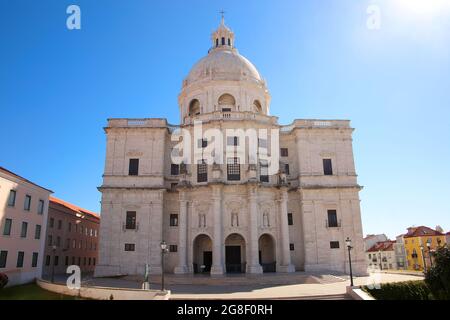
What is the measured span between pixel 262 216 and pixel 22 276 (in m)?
24.7

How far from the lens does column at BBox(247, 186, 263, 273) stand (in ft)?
119

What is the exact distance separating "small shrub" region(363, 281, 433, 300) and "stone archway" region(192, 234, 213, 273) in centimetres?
2247

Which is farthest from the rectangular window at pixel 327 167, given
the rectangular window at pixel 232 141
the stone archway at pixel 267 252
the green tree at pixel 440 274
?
the green tree at pixel 440 274

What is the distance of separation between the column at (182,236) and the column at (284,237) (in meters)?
10.6

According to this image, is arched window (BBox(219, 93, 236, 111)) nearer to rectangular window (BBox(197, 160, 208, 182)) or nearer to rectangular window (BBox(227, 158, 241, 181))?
rectangular window (BBox(227, 158, 241, 181))

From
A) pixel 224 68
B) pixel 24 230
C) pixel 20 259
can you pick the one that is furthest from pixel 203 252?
pixel 224 68

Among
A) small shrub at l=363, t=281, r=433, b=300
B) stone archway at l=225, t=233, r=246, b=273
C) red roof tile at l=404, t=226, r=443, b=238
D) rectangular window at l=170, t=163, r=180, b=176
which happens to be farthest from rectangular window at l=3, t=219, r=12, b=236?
red roof tile at l=404, t=226, r=443, b=238

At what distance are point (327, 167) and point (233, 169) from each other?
1205 centimetres

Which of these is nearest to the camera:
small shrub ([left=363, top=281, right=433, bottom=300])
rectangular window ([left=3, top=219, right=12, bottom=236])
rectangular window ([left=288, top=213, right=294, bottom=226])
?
small shrub ([left=363, top=281, right=433, bottom=300])

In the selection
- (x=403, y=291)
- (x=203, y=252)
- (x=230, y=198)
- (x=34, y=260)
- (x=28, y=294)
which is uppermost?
(x=230, y=198)

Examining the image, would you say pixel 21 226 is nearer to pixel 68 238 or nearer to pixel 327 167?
pixel 68 238

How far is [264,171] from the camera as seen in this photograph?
136 ft

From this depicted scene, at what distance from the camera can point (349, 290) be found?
22.2m
